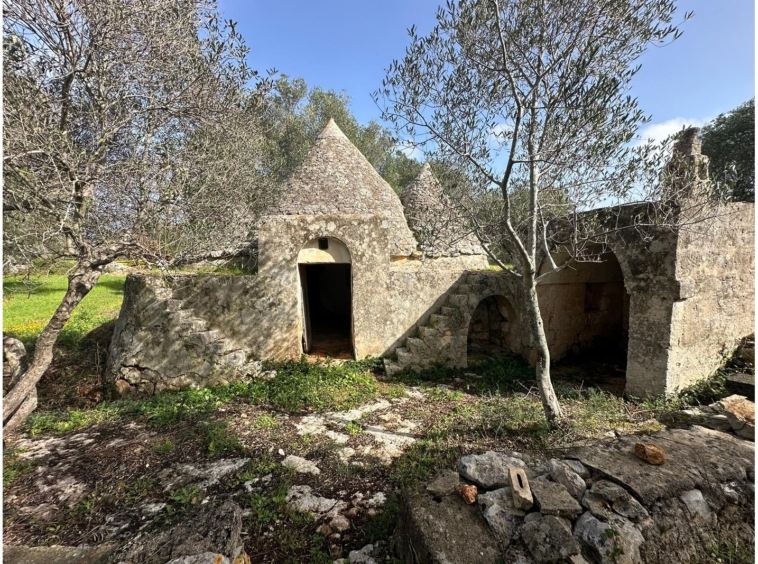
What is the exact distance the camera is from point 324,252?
23.8ft

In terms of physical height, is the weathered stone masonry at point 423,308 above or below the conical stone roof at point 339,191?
below

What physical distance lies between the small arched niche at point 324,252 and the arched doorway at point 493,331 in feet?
12.1

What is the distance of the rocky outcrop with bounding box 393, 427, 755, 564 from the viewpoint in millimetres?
2314

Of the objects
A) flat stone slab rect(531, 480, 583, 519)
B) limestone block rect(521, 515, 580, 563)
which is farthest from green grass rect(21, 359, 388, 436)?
limestone block rect(521, 515, 580, 563)

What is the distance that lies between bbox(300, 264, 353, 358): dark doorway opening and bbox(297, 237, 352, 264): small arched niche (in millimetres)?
1346

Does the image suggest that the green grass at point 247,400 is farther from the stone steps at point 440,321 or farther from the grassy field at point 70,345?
the stone steps at point 440,321

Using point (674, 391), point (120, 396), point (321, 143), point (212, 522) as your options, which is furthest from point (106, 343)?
point (674, 391)

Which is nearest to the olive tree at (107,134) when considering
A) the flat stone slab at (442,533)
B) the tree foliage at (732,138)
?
the flat stone slab at (442,533)

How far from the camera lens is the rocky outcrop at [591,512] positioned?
231cm

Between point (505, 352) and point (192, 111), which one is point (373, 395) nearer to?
point (505, 352)

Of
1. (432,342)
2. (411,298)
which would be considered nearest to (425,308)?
(411,298)

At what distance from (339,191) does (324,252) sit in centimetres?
317

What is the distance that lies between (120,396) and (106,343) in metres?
1.71

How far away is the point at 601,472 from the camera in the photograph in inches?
117
